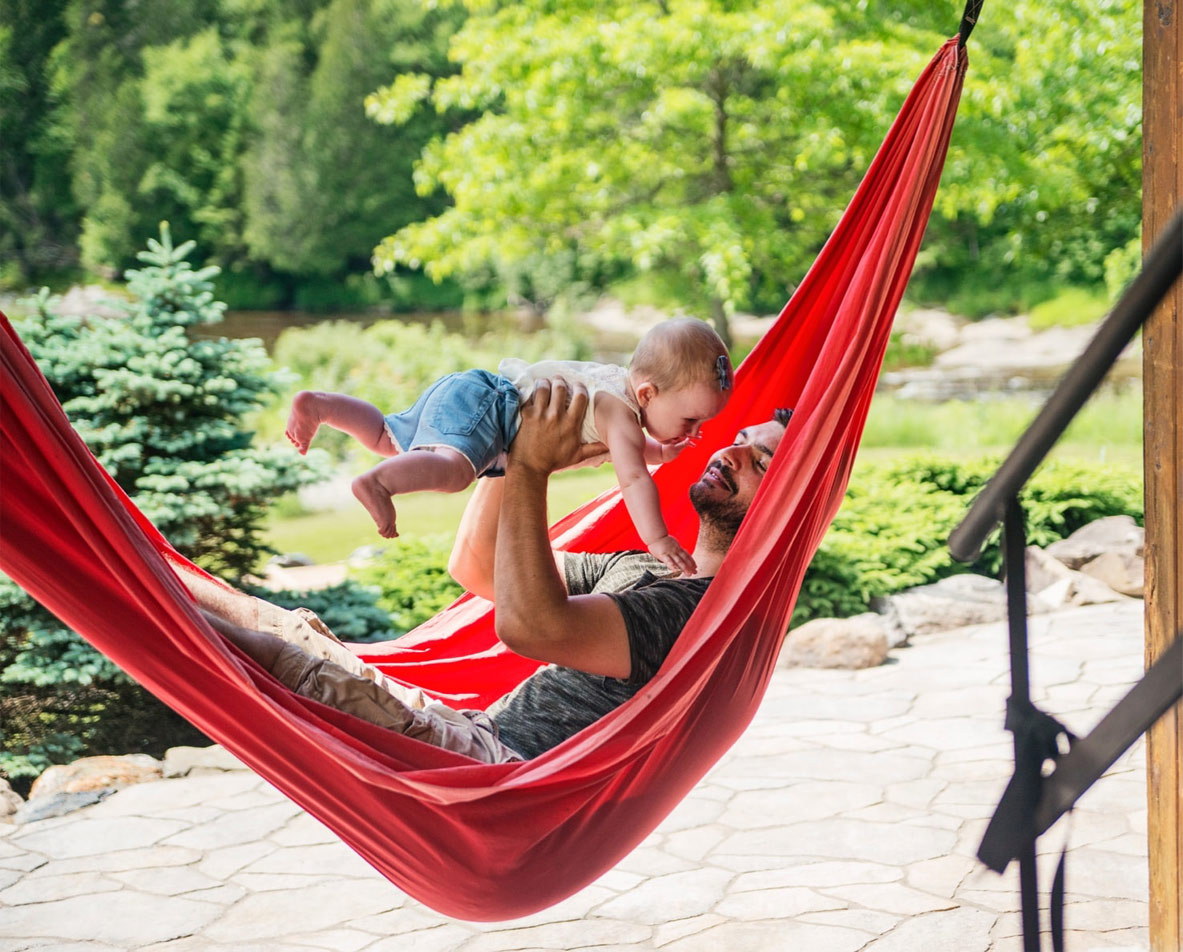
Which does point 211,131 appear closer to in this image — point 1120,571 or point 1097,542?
point 1097,542

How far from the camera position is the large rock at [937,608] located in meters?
4.24

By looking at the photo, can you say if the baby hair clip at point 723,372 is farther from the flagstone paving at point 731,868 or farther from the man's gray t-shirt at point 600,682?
the flagstone paving at point 731,868

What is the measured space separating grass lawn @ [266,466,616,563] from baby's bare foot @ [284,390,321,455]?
176 inches

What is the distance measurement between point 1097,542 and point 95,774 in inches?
146

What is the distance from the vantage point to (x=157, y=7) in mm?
17406

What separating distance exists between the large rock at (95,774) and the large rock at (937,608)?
94.8 inches

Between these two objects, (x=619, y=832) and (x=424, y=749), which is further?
(x=619, y=832)

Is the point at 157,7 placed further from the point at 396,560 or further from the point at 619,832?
the point at 619,832

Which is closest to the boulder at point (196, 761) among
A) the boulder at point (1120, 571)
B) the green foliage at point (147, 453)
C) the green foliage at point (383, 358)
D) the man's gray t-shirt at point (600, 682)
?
the green foliage at point (147, 453)

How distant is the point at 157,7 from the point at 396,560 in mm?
15828

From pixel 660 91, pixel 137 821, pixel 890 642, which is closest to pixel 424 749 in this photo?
pixel 137 821

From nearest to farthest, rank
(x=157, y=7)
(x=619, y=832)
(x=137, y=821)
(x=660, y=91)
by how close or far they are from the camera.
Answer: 1. (x=619, y=832)
2. (x=137, y=821)
3. (x=660, y=91)
4. (x=157, y=7)

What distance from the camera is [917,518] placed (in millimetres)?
4766

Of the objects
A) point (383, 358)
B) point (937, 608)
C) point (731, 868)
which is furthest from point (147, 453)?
point (383, 358)
